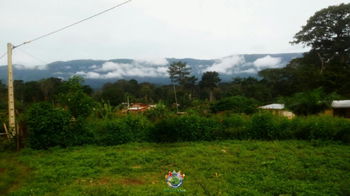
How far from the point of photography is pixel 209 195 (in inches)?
126

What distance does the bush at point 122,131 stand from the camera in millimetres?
6715

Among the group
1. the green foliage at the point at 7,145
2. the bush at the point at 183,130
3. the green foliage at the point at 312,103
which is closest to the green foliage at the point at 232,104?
the green foliage at the point at 312,103

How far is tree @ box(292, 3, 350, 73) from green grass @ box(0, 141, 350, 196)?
76.6ft

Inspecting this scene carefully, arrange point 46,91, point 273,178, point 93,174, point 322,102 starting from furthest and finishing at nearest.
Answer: point 46,91
point 322,102
point 93,174
point 273,178

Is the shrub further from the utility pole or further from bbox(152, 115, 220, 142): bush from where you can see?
the utility pole

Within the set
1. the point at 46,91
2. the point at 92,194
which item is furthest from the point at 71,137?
the point at 46,91

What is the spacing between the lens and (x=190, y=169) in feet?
14.3

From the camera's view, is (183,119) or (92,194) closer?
(92,194)

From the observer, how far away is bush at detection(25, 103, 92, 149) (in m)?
6.14

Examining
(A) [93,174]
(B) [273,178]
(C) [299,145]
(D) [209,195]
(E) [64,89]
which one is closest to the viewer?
(D) [209,195]

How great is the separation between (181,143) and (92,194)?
364cm

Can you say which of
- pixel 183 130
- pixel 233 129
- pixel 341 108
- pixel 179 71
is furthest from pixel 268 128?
pixel 179 71

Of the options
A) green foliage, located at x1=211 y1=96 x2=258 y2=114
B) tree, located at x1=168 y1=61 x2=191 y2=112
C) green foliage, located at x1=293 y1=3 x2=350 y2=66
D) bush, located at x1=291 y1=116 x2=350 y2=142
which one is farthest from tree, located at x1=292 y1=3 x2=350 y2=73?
tree, located at x1=168 y1=61 x2=191 y2=112

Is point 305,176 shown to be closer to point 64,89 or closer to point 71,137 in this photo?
point 71,137
